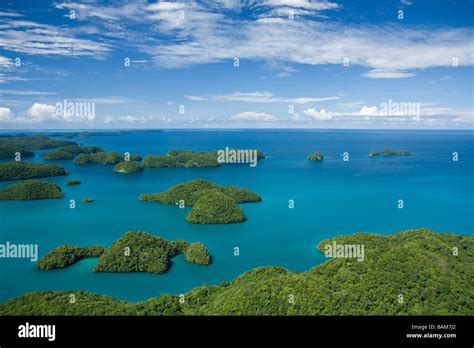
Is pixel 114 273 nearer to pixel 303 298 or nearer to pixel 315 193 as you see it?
pixel 303 298

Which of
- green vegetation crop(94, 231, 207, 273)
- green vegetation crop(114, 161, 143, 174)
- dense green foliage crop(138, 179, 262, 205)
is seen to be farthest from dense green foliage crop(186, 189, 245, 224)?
green vegetation crop(114, 161, 143, 174)

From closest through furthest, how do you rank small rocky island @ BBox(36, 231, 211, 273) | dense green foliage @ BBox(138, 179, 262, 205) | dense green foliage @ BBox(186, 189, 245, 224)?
small rocky island @ BBox(36, 231, 211, 273), dense green foliage @ BBox(186, 189, 245, 224), dense green foliage @ BBox(138, 179, 262, 205)

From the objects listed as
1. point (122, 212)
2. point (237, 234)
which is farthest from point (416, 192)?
point (122, 212)

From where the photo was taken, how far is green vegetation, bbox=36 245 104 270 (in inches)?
853

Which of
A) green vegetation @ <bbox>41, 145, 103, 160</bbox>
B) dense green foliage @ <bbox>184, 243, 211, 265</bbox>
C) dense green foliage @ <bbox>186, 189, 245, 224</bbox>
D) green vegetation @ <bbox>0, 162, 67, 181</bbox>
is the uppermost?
green vegetation @ <bbox>41, 145, 103, 160</bbox>

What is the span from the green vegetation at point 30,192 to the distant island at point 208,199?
10.5 m

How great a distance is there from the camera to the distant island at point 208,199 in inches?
1249

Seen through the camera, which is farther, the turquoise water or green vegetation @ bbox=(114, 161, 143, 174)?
green vegetation @ bbox=(114, 161, 143, 174)

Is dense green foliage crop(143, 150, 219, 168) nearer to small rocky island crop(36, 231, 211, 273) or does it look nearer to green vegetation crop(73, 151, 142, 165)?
green vegetation crop(73, 151, 142, 165)

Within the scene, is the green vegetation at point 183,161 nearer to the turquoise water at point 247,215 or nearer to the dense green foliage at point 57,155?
the turquoise water at point 247,215

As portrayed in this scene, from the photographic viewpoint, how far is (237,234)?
29.1m

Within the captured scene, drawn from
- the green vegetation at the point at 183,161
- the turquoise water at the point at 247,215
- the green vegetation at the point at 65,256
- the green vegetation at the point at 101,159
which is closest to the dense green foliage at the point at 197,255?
the turquoise water at the point at 247,215
